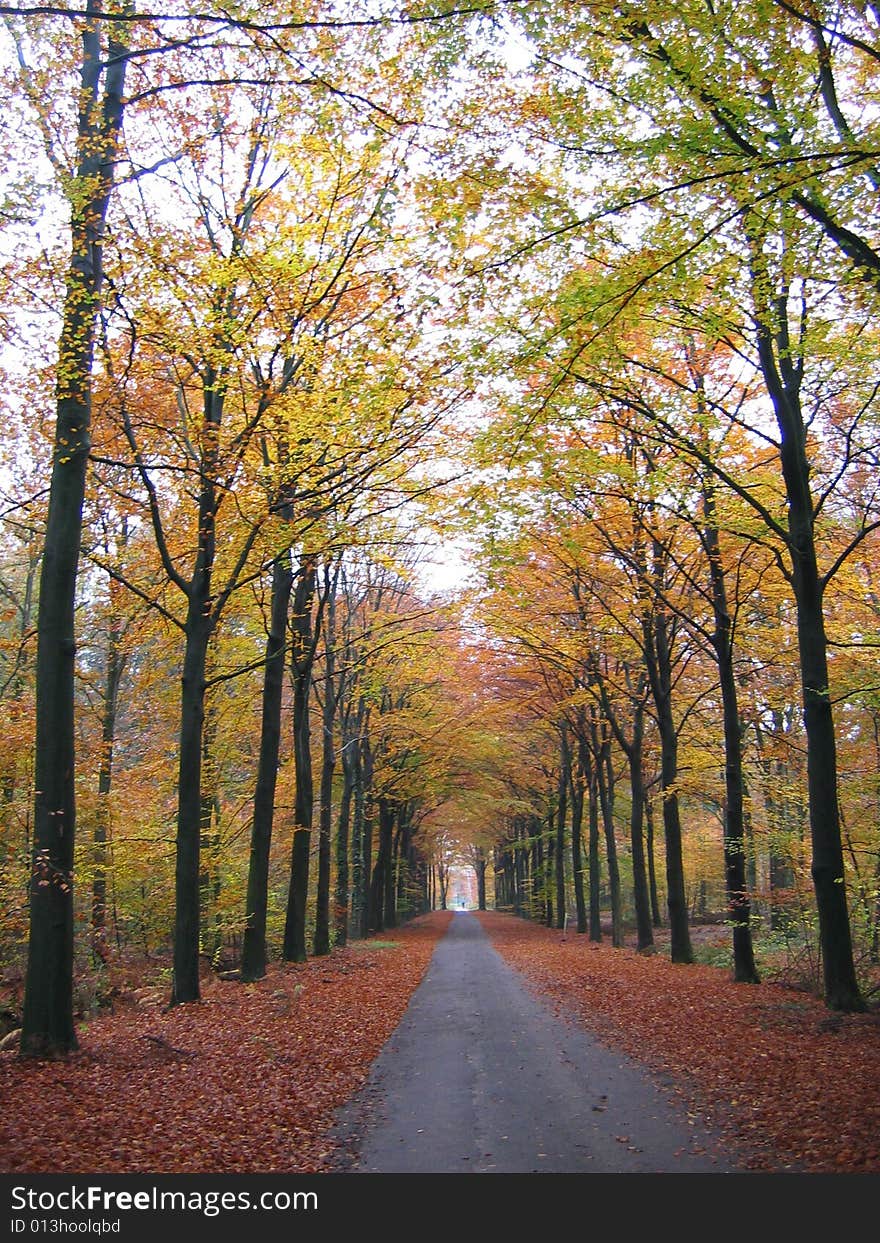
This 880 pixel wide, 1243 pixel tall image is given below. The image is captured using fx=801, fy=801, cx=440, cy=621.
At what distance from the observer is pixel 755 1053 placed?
826cm

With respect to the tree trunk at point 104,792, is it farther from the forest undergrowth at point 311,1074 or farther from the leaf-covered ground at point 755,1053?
the leaf-covered ground at point 755,1053

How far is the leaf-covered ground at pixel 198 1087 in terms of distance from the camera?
557 centimetres

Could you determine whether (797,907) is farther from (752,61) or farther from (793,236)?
(752,61)

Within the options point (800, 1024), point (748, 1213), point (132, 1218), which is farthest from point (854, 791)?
point (132, 1218)

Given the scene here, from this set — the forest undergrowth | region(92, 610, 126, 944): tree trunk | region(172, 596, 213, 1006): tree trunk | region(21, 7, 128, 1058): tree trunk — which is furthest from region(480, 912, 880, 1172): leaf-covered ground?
region(92, 610, 126, 944): tree trunk

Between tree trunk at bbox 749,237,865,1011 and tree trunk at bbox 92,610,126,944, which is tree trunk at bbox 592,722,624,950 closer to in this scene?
tree trunk at bbox 749,237,865,1011

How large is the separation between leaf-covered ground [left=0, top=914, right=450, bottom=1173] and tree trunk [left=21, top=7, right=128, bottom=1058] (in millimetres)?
778

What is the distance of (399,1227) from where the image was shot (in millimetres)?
4555

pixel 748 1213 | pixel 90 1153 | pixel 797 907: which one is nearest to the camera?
pixel 748 1213

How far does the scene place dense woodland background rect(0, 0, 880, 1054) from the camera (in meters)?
7.25

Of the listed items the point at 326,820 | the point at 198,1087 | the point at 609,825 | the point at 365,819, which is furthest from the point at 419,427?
the point at 365,819

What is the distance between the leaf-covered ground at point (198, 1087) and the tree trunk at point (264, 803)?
1569 millimetres

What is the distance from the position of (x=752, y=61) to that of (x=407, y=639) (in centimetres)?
1597

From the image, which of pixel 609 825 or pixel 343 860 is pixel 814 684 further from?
pixel 343 860
